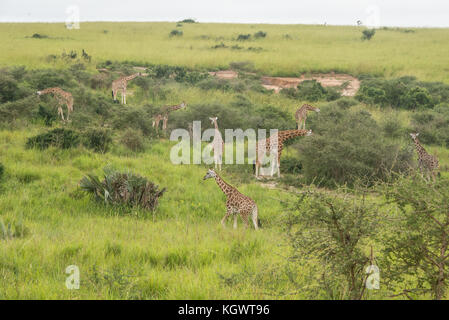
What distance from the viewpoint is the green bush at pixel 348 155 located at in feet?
35.4

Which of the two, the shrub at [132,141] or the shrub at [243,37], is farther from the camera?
the shrub at [243,37]

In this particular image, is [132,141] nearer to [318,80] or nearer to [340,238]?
[340,238]

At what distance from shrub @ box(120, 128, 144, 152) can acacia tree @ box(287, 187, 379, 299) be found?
8.20 m

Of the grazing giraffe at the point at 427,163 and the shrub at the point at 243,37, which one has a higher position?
the shrub at the point at 243,37

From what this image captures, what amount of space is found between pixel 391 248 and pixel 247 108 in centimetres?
1329

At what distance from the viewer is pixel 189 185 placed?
9.44m

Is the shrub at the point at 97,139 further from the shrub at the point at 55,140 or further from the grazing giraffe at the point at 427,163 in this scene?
the grazing giraffe at the point at 427,163

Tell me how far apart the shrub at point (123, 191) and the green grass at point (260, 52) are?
18.3 metres

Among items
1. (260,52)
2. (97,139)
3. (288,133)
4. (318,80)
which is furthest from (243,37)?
(97,139)

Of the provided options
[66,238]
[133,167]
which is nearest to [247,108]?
[133,167]

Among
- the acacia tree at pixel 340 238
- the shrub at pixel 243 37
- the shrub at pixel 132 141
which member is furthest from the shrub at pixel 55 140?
the shrub at pixel 243 37

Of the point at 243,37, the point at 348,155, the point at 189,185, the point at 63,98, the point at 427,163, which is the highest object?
the point at 243,37

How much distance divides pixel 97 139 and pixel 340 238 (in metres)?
8.47

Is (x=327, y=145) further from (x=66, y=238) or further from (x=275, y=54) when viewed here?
(x=275, y=54)
